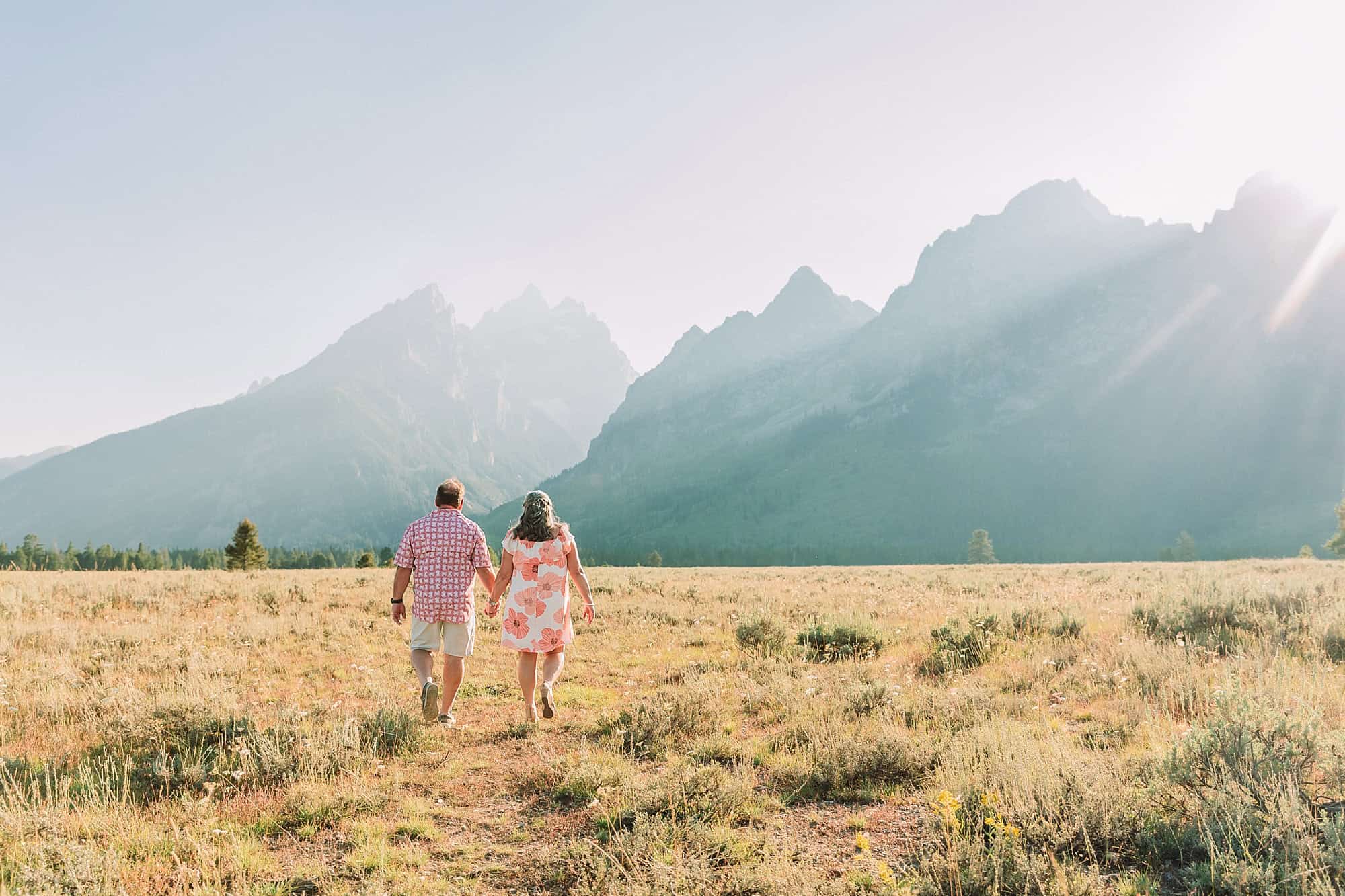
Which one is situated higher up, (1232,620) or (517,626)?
(517,626)

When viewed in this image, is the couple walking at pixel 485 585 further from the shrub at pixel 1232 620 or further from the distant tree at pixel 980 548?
the distant tree at pixel 980 548

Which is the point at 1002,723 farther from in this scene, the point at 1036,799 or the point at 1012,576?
the point at 1012,576

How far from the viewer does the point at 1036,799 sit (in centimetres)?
438

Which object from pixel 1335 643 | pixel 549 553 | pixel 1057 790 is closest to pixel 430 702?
pixel 549 553

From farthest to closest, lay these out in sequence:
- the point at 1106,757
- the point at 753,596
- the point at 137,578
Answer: the point at 137,578 → the point at 753,596 → the point at 1106,757

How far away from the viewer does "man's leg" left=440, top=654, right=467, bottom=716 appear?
7.71m

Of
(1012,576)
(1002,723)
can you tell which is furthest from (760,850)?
(1012,576)

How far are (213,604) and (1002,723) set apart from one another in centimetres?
1847

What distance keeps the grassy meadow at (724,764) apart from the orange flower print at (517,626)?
43.2 inches

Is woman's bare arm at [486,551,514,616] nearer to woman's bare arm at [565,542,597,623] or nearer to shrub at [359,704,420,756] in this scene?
woman's bare arm at [565,542,597,623]

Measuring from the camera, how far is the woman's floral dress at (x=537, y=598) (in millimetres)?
7891

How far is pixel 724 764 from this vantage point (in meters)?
6.12

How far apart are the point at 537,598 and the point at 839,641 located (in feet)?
19.7

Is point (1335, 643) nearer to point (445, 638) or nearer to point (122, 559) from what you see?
point (445, 638)
